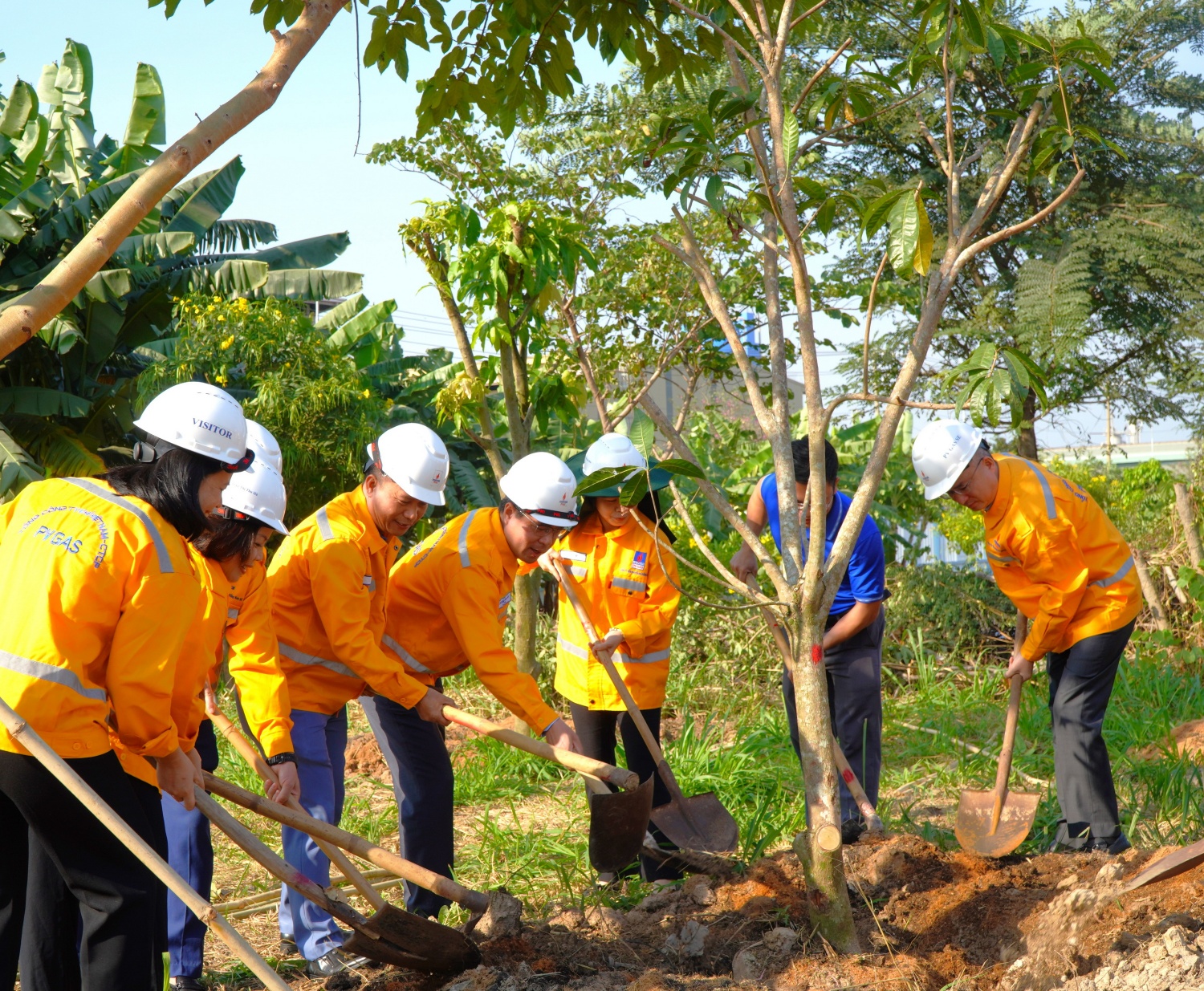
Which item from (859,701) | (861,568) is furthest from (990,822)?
(861,568)

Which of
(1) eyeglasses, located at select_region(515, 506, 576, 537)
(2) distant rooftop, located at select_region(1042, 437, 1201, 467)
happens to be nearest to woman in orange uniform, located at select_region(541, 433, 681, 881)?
(1) eyeglasses, located at select_region(515, 506, 576, 537)

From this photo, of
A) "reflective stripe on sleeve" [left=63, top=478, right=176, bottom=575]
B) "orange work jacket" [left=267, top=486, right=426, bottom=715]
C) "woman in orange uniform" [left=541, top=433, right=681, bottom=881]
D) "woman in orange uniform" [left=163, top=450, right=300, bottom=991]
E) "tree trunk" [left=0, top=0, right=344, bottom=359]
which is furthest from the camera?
"woman in orange uniform" [left=541, top=433, right=681, bottom=881]

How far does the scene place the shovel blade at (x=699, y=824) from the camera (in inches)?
162

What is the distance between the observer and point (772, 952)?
10.7 feet

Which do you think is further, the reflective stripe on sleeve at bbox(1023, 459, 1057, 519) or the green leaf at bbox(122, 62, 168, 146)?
the green leaf at bbox(122, 62, 168, 146)

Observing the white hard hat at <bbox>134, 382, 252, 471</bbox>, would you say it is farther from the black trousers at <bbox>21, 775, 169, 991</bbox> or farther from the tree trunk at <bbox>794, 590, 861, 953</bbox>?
the tree trunk at <bbox>794, 590, 861, 953</bbox>

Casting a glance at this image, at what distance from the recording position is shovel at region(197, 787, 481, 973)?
9.51ft

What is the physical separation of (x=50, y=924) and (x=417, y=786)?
1448mm

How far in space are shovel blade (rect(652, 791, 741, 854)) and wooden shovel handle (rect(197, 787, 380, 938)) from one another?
4.97 ft

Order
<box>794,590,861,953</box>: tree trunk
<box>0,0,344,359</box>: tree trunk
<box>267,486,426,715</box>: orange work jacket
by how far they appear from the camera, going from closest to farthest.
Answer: <box>0,0,344,359</box>: tree trunk, <box>794,590,861,953</box>: tree trunk, <box>267,486,426,715</box>: orange work jacket

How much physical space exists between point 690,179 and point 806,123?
0.65 meters

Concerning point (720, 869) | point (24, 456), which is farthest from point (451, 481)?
point (720, 869)

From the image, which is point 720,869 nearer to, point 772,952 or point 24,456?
point 772,952

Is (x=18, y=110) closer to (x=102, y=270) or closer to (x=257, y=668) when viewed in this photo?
(x=102, y=270)
